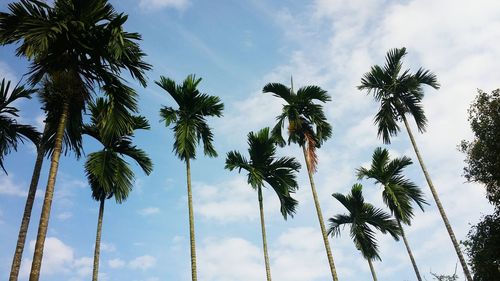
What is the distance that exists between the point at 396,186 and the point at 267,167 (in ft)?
25.2

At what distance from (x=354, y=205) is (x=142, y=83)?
16.2 metres

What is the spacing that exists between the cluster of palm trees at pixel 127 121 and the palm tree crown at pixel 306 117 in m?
0.05

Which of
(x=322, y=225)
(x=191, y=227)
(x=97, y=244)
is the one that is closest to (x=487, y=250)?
(x=322, y=225)

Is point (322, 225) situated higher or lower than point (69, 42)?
lower

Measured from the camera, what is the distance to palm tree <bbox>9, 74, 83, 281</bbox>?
805 cm

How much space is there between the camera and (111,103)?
8.95 metres

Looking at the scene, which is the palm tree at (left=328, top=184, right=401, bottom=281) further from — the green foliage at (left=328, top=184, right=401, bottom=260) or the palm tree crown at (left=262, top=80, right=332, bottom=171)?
the palm tree crown at (left=262, top=80, right=332, bottom=171)

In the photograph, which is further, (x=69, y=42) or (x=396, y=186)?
(x=396, y=186)

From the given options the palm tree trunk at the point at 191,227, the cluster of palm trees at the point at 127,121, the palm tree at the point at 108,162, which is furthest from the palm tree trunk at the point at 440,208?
the palm tree at the point at 108,162

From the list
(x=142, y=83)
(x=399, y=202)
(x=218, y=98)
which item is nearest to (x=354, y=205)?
(x=399, y=202)

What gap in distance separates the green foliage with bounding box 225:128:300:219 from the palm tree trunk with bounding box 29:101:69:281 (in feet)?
33.7

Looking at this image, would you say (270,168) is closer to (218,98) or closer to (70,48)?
(218,98)

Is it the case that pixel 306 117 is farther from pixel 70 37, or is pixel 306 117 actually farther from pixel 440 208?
pixel 70 37

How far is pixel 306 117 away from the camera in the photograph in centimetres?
1861
